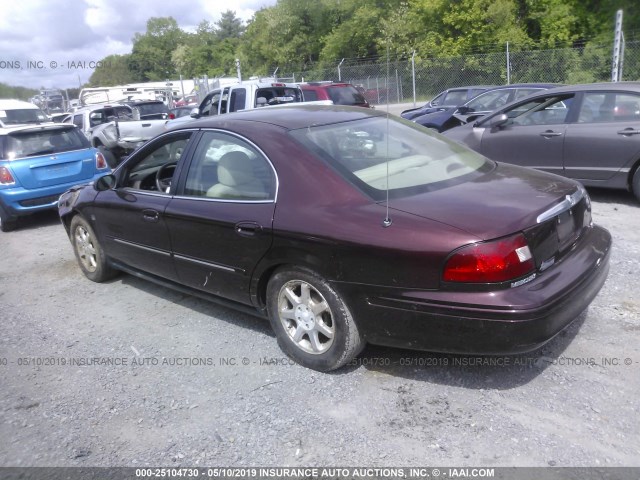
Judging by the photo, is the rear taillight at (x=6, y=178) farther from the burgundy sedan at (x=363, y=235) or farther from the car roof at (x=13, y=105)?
the car roof at (x=13, y=105)

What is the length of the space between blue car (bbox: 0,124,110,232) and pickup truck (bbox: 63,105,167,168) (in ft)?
8.50

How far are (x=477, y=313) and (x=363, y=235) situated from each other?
0.71 metres

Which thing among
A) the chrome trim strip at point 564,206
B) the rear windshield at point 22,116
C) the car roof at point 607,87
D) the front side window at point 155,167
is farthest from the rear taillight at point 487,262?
the rear windshield at point 22,116

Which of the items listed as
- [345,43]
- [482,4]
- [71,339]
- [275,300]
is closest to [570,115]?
[275,300]

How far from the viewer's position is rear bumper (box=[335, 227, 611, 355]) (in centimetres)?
275

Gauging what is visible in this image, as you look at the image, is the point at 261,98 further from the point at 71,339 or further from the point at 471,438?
the point at 471,438

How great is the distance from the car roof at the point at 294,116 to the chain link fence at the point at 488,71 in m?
17.3

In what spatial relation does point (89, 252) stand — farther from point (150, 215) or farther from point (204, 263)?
point (204, 263)

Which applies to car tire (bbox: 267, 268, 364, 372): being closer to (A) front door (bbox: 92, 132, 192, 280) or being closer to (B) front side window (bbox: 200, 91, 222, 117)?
(A) front door (bbox: 92, 132, 192, 280)

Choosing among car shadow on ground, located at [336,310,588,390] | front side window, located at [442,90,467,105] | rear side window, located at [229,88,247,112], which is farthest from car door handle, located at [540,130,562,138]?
front side window, located at [442,90,467,105]

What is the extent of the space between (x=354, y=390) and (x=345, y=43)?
1694 inches

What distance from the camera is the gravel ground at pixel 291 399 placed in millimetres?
2744

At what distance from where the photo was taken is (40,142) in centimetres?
850

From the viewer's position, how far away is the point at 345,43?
43.1 meters
